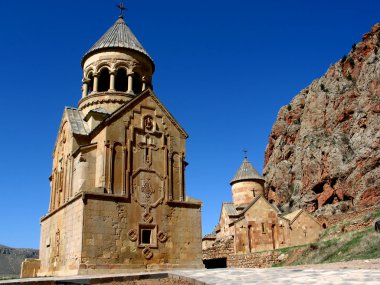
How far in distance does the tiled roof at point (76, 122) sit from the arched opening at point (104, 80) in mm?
1894

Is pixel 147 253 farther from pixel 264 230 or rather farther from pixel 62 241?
pixel 264 230

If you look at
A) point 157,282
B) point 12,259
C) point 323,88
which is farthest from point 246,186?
point 12,259

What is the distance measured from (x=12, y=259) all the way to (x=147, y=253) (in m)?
44.8

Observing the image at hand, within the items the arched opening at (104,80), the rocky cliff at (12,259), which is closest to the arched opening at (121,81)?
the arched opening at (104,80)

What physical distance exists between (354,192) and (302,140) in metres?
13.7

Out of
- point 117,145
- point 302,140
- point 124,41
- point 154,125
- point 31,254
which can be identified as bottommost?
point 31,254

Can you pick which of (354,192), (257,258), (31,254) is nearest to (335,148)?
(354,192)

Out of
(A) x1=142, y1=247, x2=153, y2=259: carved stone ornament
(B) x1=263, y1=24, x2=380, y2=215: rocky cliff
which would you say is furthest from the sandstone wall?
(B) x1=263, y1=24, x2=380, y2=215: rocky cliff

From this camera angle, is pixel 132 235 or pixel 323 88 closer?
pixel 132 235

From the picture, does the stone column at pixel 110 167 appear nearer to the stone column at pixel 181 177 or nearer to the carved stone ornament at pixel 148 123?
the carved stone ornament at pixel 148 123

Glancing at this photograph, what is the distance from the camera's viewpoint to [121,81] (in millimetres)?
17953

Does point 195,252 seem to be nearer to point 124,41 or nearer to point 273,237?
point 124,41

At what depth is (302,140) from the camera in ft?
168

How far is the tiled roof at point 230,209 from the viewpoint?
94.8 ft
